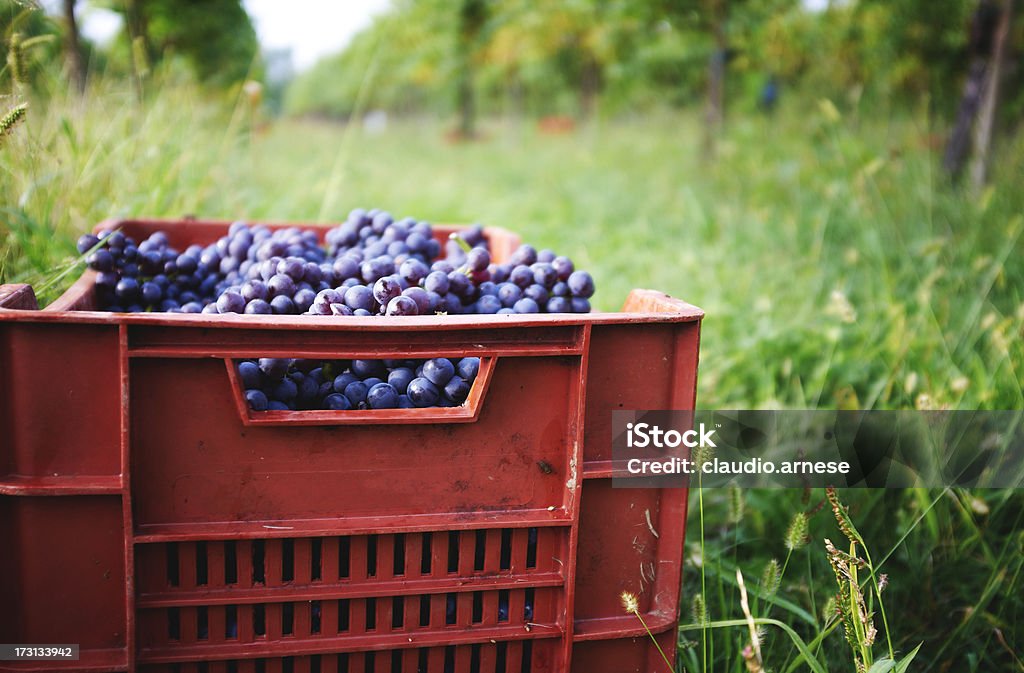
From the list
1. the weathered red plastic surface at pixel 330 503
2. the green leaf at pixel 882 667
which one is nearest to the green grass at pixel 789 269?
the green leaf at pixel 882 667

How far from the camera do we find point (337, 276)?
55.4 inches

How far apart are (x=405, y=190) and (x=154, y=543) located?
6.72m

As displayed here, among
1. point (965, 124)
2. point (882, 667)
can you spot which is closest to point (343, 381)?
point (882, 667)

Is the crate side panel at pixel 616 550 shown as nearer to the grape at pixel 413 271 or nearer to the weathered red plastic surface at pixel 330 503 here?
the weathered red plastic surface at pixel 330 503

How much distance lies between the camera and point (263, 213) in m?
3.75

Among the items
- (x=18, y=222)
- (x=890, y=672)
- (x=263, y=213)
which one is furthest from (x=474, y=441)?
(x=263, y=213)

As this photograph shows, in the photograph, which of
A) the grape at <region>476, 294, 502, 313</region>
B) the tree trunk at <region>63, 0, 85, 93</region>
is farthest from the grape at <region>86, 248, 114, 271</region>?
the tree trunk at <region>63, 0, 85, 93</region>

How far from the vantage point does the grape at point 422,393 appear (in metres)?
1.14

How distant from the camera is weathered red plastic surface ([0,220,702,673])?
0.95m

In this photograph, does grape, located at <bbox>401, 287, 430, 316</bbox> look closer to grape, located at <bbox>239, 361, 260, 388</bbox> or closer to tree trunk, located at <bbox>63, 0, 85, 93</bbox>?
grape, located at <bbox>239, 361, 260, 388</bbox>

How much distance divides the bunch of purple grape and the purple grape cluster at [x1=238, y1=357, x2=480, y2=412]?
97 millimetres

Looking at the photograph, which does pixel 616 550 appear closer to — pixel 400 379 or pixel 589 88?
pixel 400 379

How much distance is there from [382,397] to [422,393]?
0.20 feet

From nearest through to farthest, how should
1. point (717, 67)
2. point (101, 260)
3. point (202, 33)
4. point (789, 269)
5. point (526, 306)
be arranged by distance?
point (526, 306)
point (101, 260)
point (789, 269)
point (717, 67)
point (202, 33)
